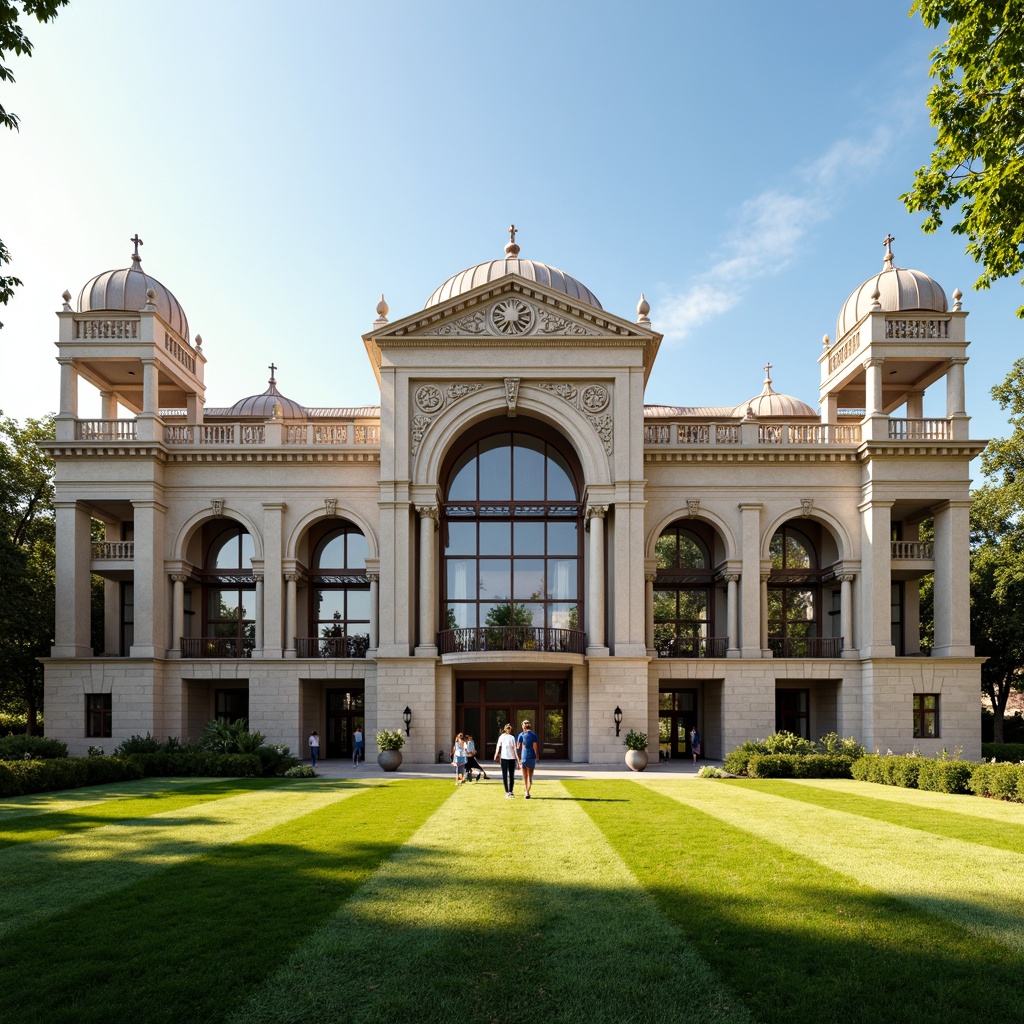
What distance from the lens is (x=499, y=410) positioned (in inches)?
1412

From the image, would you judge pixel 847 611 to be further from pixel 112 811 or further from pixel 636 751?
pixel 112 811

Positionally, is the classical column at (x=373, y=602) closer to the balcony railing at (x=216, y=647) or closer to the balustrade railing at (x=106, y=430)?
the balcony railing at (x=216, y=647)

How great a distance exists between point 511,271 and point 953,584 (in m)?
21.8

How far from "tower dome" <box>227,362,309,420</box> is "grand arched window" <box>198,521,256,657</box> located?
827 centimetres

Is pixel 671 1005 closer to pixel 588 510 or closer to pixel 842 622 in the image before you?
pixel 588 510

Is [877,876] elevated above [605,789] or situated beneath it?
elevated above

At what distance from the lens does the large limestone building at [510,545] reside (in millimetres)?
34750

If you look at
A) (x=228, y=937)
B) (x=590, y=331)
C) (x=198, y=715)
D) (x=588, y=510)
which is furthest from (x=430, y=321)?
(x=228, y=937)

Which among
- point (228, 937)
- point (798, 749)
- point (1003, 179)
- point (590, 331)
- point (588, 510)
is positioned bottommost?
point (798, 749)

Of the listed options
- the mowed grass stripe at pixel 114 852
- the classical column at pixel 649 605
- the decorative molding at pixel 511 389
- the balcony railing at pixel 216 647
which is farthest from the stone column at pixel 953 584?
the balcony railing at pixel 216 647

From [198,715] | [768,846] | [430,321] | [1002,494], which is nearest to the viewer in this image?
[768,846]

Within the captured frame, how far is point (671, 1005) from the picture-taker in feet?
22.9

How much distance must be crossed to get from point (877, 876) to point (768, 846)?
93.9 inches

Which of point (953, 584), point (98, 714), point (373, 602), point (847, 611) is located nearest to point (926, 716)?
point (847, 611)
